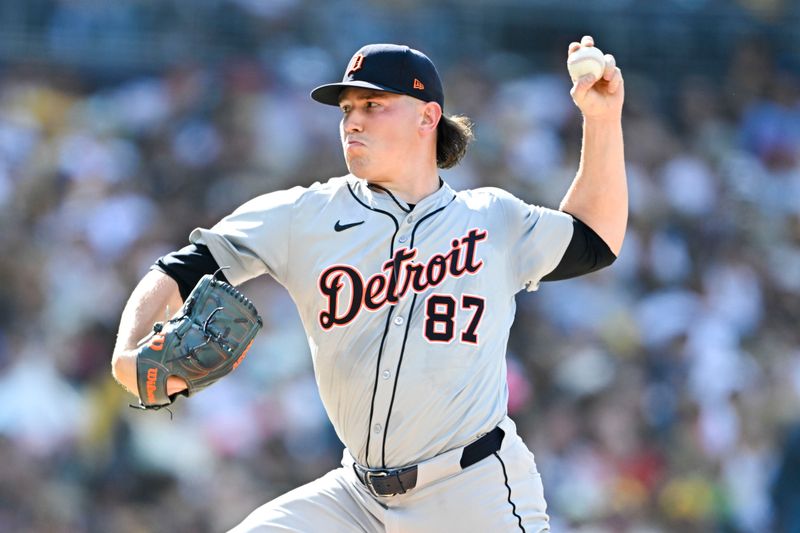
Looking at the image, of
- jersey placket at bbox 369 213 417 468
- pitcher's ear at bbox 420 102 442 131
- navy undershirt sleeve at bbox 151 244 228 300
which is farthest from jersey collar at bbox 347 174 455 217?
navy undershirt sleeve at bbox 151 244 228 300

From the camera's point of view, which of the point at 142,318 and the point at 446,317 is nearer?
the point at 142,318

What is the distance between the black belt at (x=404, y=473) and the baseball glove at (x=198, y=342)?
492 millimetres

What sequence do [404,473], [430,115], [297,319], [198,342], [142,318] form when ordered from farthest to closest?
[297,319] < [430,115] < [404,473] < [142,318] < [198,342]

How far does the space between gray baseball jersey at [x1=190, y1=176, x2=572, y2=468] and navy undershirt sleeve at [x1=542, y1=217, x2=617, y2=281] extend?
7 centimetres

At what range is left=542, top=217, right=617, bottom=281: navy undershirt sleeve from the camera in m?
3.45

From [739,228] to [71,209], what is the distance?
4518 millimetres

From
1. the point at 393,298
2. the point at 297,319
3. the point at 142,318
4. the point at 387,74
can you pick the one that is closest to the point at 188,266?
the point at 142,318

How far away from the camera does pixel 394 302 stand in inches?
128

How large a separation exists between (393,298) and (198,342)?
58cm

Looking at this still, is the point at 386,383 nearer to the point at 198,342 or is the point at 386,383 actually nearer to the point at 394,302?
the point at 394,302

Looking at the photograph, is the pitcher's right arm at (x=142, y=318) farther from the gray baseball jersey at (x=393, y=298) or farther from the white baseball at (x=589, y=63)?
the white baseball at (x=589, y=63)

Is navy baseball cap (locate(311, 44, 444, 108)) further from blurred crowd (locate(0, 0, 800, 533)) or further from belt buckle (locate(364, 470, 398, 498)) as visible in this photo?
blurred crowd (locate(0, 0, 800, 533))

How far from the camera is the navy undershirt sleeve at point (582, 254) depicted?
345 cm

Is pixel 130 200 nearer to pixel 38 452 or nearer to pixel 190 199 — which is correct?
pixel 190 199
